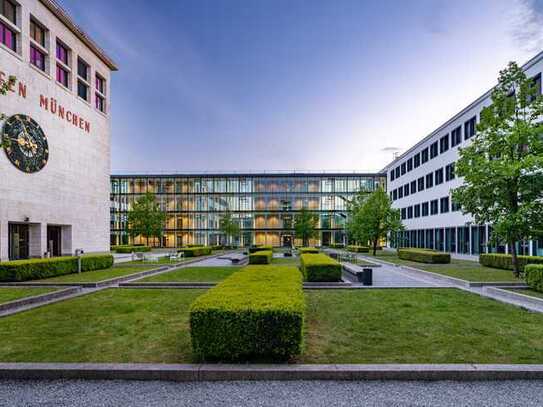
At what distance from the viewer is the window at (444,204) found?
135 ft

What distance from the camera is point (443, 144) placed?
42438 mm

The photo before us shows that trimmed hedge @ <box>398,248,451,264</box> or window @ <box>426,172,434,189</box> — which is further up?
window @ <box>426,172,434,189</box>

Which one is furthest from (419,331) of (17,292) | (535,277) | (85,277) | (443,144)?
(443,144)

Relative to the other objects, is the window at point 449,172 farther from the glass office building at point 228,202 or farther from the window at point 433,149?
the glass office building at point 228,202

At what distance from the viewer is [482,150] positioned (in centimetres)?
1911

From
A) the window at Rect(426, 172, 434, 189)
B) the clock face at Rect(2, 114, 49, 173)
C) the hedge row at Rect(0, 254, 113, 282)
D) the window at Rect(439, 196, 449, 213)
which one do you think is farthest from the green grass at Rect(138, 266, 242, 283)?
the window at Rect(426, 172, 434, 189)

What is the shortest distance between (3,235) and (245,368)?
24.5 m

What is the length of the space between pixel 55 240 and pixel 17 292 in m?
17.8

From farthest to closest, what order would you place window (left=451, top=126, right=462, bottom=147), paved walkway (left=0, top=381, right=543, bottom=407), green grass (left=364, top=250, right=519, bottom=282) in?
window (left=451, top=126, right=462, bottom=147)
green grass (left=364, top=250, right=519, bottom=282)
paved walkway (left=0, top=381, right=543, bottom=407)

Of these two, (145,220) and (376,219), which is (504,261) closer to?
(376,219)

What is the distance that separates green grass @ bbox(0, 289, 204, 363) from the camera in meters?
6.47

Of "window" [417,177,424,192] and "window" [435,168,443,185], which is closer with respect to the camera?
"window" [435,168,443,185]

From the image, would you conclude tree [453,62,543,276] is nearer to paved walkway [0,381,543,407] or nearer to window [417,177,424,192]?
paved walkway [0,381,543,407]

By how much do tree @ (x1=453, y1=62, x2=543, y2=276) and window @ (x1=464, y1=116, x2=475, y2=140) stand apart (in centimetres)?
1734
